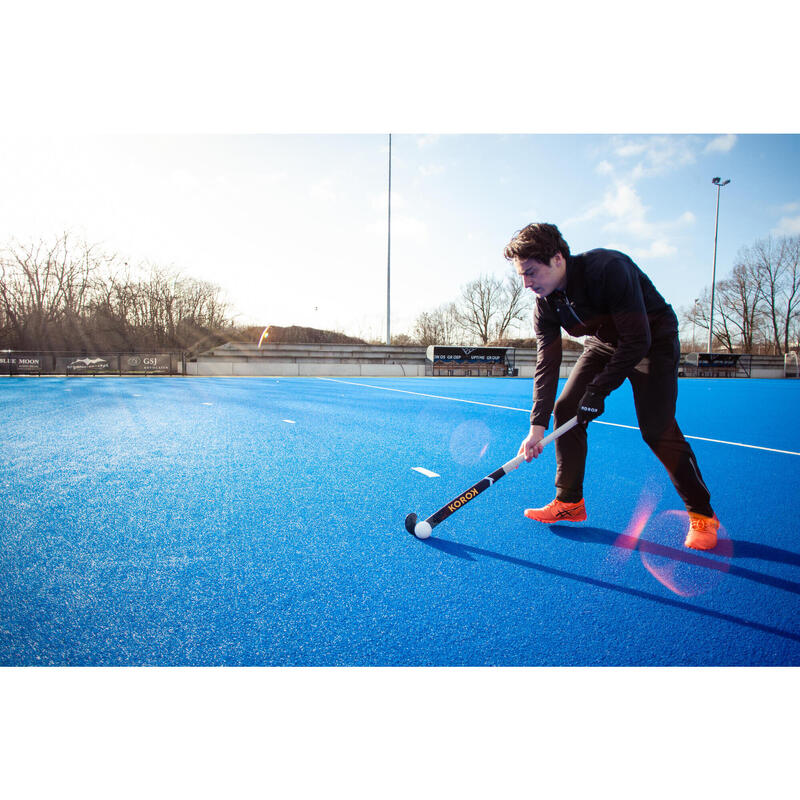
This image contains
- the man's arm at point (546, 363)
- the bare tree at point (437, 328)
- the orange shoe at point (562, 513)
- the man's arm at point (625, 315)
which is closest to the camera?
the man's arm at point (625, 315)

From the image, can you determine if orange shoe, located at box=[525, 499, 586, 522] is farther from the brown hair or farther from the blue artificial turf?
the brown hair

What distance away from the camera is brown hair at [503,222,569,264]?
8.21 feet

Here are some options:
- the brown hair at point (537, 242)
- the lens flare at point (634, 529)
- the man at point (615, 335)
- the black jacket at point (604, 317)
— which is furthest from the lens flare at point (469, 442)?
the brown hair at point (537, 242)

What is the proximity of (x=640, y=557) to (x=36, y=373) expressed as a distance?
28007mm

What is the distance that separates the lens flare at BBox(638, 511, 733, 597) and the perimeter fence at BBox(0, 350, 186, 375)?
26.5m

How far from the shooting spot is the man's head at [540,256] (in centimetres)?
251

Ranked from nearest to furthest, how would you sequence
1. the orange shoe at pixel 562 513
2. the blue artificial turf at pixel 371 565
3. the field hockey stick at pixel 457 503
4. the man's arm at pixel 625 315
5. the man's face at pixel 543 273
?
the blue artificial turf at pixel 371 565
the man's arm at pixel 625 315
the man's face at pixel 543 273
the field hockey stick at pixel 457 503
the orange shoe at pixel 562 513

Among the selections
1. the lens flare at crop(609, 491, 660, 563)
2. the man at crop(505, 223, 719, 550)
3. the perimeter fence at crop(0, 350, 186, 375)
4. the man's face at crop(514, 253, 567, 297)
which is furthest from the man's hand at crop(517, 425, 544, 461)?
the perimeter fence at crop(0, 350, 186, 375)

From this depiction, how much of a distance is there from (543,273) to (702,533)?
1699 mm

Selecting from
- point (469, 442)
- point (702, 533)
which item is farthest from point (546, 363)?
point (469, 442)

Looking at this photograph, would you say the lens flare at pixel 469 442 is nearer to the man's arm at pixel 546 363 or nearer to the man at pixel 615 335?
the man's arm at pixel 546 363

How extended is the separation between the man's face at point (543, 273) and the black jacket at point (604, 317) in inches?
1.9

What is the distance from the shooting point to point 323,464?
4.59 m

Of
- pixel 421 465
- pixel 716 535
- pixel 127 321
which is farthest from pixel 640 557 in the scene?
pixel 127 321
